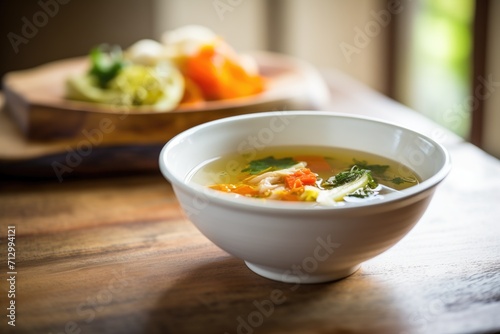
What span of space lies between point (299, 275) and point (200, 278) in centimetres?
17

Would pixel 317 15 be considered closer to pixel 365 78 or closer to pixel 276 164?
pixel 365 78

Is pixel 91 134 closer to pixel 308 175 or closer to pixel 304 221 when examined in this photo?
pixel 308 175

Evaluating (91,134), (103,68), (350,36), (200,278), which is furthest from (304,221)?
(350,36)

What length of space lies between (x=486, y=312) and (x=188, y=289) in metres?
0.47

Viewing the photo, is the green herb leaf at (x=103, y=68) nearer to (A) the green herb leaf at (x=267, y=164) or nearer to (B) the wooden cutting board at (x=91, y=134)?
(B) the wooden cutting board at (x=91, y=134)

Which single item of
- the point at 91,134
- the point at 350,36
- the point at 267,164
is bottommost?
the point at 350,36

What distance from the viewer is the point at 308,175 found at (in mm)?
1204

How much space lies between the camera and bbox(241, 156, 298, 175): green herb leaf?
50.8 inches

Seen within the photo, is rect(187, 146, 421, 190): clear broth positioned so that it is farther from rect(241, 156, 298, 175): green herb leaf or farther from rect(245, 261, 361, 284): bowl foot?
rect(245, 261, 361, 284): bowl foot

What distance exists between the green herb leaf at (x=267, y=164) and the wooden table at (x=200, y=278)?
164 mm

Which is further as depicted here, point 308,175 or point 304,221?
point 308,175

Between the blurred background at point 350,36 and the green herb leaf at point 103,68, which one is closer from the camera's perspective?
the green herb leaf at point 103,68

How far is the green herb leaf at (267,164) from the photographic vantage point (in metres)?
1.29

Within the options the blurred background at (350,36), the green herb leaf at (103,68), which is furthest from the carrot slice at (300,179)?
the blurred background at (350,36)
